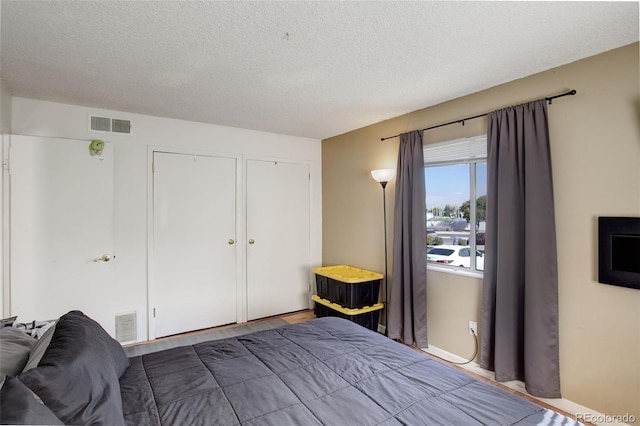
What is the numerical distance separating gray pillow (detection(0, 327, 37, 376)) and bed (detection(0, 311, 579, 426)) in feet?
0.38

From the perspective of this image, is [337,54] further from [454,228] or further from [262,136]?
[262,136]

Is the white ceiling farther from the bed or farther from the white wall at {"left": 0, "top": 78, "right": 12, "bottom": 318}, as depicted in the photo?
the bed

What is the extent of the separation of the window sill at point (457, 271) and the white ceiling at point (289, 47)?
1.55m

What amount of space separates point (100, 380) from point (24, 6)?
182cm

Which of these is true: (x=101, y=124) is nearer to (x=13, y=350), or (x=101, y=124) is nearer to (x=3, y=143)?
(x=3, y=143)

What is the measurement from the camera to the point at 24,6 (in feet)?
5.32

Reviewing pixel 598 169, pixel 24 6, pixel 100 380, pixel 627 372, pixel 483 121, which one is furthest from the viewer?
pixel 483 121

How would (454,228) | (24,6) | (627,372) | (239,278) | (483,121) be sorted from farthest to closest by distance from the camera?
(239,278) → (454,228) → (483,121) → (627,372) → (24,6)

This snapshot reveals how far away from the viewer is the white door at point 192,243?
11.6 feet

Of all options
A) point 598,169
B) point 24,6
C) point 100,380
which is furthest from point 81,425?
point 598,169

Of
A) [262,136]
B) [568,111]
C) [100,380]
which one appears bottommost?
[100,380]

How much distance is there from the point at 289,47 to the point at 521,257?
221 cm

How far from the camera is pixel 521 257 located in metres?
2.44

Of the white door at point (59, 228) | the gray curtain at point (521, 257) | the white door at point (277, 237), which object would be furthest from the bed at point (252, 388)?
the white door at point (277, 237)
